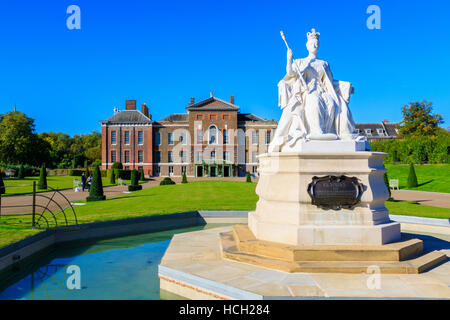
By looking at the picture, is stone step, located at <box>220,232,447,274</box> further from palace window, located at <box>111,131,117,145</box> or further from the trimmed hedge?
palace window, located at <box>111,131,117,145</box>

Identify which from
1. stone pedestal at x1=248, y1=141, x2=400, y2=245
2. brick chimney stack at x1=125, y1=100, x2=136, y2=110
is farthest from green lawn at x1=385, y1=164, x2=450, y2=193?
brick chimney stack at x1=125, y1=100, x2=136, y2=110

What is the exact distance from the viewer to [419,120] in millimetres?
52250

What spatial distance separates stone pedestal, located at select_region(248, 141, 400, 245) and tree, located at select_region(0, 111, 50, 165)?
53974mm

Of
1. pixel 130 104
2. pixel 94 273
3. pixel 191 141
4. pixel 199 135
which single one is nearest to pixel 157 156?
pixel 191 141

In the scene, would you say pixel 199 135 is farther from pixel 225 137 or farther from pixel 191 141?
pixel 225 137

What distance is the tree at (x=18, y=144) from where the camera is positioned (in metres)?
47.4

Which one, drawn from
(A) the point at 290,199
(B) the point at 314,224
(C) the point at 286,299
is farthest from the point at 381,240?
(C) the point at 286,299

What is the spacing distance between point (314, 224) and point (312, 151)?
1325 millimetres

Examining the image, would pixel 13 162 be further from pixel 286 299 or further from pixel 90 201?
pixel 286 299

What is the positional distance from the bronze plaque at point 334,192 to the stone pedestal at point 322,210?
0.09 meters

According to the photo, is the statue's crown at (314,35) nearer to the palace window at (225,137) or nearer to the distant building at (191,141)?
the distant building at (191,141)

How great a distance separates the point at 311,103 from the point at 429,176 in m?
31.2

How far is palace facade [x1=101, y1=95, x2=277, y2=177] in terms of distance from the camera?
5344 centimetres

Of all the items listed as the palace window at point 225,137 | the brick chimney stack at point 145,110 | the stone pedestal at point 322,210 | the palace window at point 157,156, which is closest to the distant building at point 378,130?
the palace window at point 225,137
